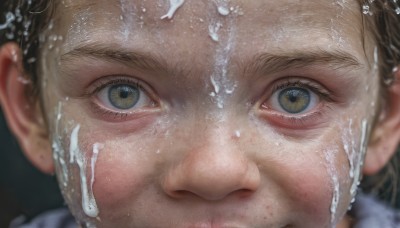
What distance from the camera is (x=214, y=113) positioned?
1254 mm

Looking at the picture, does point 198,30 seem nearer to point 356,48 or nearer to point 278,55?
Answer: point 278,55

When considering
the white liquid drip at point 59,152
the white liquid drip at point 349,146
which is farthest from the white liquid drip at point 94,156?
the white liquid drip at point 349,146

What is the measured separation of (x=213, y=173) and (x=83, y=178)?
0.89 ft

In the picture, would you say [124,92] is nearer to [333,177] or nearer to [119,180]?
[119,180]

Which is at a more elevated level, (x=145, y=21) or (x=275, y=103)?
(x=145, y=21)

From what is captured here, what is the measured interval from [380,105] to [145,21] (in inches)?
21.5

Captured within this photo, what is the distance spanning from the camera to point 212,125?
124 centimetres

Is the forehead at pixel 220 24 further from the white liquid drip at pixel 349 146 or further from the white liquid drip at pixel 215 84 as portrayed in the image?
the white liquid drip at pixel 349 146

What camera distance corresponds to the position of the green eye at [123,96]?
1338 millimetres

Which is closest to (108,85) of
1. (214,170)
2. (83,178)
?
(83,178)

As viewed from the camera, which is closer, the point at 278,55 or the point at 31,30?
the point at 278,55

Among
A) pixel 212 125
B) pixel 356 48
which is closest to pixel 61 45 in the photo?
pixel 212 125

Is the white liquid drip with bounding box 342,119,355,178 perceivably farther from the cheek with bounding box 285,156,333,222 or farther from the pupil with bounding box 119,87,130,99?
the pupil with bounding box 119,87,130,99

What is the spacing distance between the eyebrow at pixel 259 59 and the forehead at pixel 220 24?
0.01m
